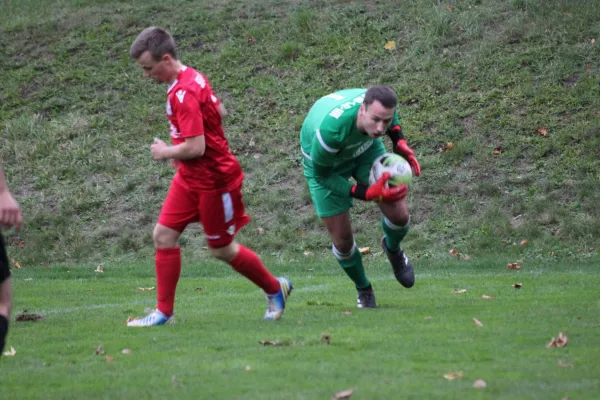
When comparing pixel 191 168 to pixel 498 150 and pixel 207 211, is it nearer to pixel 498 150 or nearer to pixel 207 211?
pixel 207 211

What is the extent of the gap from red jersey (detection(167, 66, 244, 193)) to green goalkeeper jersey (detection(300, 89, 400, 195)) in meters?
0.77

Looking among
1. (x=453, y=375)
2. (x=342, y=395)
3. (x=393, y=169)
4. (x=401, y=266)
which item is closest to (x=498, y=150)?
(x=401, y=266)

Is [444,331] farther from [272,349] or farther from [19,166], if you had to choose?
[19,166]

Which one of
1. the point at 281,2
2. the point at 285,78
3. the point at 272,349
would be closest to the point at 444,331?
the point at 272,349

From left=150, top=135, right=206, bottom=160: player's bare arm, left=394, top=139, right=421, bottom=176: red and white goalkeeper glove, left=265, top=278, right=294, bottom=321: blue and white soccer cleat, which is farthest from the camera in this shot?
left=394, top=139, right=421, bottom=176: red and white goalkeeper glove

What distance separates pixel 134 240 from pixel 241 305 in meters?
6.02

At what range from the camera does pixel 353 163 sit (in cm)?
771

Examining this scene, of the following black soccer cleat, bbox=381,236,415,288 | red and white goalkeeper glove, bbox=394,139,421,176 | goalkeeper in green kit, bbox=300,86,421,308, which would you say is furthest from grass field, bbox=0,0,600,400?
red and white goalkeeper glove, bbox=394,139,421,176

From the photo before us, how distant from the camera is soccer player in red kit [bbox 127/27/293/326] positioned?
6.36m

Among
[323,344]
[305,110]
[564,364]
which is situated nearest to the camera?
[564,364]

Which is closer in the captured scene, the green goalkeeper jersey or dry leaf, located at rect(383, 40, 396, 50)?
the green goalkeeper jersey

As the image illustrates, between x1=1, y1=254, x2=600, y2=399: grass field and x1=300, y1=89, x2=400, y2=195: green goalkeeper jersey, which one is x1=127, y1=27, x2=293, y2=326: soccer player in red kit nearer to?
x1=1, y1=254, x2=600, y2=399: grass field

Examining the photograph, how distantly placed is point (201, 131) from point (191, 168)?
1.11ft

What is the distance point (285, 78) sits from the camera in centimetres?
1750
